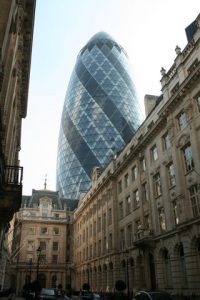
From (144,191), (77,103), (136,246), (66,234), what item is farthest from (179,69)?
(77,103)

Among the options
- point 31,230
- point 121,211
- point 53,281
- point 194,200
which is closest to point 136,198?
point 121,211

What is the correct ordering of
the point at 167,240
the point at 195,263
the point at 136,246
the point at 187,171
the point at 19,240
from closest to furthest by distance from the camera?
the point at 195,263
the point at 187,171
the point at 167,240
the point at 136,246
the point at 19,240

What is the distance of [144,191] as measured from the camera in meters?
41.1

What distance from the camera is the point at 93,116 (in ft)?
441

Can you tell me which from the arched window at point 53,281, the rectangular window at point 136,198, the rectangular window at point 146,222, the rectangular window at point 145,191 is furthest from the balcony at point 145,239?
the arched window at point 53,281

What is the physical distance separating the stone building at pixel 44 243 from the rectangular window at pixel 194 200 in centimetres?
6353

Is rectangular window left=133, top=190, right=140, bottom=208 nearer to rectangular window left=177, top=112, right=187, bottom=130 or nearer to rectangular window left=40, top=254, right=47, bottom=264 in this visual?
rectangular window left=177, top=112, right=187, bottom=130

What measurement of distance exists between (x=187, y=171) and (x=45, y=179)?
9609cm

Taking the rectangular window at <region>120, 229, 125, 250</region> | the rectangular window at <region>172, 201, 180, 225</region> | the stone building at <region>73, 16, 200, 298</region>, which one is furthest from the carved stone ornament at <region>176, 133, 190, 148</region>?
the rectangular window at <region>120, 229, 125, 250</region>

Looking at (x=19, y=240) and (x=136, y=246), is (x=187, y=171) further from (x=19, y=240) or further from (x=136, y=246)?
(x=19, y=240)

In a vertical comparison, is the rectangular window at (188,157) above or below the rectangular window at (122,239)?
above

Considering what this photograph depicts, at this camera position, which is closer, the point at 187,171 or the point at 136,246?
the point at 187,171

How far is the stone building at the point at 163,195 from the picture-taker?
29.4m

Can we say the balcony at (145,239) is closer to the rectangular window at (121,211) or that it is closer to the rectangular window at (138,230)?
the rectangular window at (138,230)
